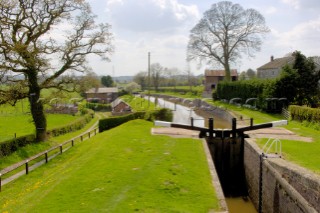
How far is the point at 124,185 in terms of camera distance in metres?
12.1

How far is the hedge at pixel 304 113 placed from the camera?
84.4 ft

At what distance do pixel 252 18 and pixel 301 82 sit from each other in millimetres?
22597

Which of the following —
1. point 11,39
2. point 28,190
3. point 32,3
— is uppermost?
point 32,3

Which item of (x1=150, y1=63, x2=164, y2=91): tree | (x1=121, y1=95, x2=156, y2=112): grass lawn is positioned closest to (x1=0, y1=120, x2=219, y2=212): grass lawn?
(x1=121, y1=95, x2=156, y2=112): grass lawn

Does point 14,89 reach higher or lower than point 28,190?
higher

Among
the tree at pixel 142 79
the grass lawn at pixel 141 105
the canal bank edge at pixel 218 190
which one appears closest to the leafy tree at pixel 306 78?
the grass lawn at pixel 141 105

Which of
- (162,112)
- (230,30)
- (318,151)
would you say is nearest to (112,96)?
(230,30)

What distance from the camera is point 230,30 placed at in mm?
55094

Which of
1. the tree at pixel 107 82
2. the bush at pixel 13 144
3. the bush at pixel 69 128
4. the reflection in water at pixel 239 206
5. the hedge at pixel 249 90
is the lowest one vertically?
the reflection in water at pixel 239 206

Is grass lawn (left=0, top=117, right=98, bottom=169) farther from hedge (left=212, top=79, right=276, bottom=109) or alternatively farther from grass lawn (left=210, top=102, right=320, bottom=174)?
hedge (left=212, top=79, right=276, bottom=109)

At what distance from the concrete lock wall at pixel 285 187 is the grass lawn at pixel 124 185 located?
241cm

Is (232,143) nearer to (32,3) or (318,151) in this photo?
(318,151)

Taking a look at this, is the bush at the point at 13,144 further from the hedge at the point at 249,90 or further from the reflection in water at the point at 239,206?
the hedge at the point at 249,90

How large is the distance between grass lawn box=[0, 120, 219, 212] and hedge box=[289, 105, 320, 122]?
11.9 metres
